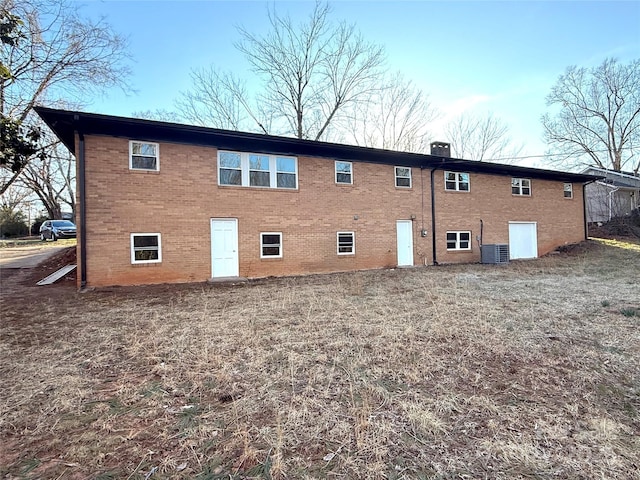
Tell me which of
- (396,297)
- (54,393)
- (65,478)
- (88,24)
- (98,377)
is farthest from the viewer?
(88,24)

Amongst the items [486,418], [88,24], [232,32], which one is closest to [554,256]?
[486,418]

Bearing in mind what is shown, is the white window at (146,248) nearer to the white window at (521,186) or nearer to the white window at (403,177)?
the white window at (403,177)

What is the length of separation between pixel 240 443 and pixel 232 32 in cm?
2261

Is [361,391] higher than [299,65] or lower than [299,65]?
lower

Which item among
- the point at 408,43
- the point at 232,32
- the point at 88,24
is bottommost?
the point at 408,43

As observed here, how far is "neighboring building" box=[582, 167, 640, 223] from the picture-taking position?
81.3 feet

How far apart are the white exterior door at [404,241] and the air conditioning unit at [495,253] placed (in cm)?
404

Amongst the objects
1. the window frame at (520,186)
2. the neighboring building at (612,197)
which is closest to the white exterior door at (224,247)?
the window frame at (520,186)

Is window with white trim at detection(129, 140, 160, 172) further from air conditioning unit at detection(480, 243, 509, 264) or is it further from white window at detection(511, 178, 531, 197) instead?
white window at detection(511, 178, 531, 197)

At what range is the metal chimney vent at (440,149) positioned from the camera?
1606 cm

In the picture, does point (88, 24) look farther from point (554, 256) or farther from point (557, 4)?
point (554, 256)

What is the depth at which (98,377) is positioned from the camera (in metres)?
3.78

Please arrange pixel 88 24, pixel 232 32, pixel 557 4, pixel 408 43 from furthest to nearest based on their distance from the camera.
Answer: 1. pixel 232 32
2. pixel 88 24
3. pixel 408 43
4. pixel 557 4

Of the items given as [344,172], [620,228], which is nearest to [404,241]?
[344,172]
